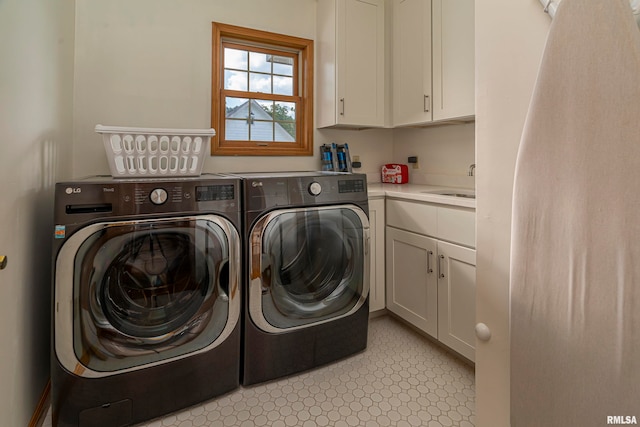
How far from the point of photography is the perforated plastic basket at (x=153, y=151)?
1.58 meters

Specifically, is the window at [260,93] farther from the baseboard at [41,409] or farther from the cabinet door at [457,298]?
the baseboard at [41,409]

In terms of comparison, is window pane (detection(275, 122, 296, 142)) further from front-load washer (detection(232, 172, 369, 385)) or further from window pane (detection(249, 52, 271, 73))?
front-load washer (detection(232, 172, 369, 385))

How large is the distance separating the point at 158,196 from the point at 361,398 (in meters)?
1.32

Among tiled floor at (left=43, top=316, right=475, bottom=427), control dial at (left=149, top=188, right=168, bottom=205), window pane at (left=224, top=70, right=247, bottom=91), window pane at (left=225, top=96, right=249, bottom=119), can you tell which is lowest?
tiled floor at (left=43, top=316, right=475, bottom=427)

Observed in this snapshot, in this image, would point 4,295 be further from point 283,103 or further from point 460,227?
point 283,103

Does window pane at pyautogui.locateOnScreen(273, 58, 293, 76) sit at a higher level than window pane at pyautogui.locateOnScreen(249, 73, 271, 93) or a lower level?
higher

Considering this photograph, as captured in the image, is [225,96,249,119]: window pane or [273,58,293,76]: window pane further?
[273,58,293,76]: window pane

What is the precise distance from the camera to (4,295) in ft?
3.46

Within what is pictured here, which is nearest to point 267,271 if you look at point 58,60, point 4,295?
point 4,295

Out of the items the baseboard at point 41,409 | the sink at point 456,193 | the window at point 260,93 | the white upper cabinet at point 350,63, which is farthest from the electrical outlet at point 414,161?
the baseboard at point 41,409

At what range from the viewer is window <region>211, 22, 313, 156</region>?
235 centimetres

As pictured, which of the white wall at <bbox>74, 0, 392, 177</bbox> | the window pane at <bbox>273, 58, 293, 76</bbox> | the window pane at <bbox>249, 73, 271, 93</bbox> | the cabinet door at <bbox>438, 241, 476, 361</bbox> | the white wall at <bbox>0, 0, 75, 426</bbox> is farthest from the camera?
the window pane at <bbox>273, 58, 293, 76</bbox>

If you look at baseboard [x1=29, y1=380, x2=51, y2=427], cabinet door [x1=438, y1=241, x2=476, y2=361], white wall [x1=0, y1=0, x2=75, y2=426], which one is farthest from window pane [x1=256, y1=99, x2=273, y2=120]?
baseboard [x1=29, y1=380, x2=51, y2=427]

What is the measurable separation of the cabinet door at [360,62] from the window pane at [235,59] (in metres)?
0.72
